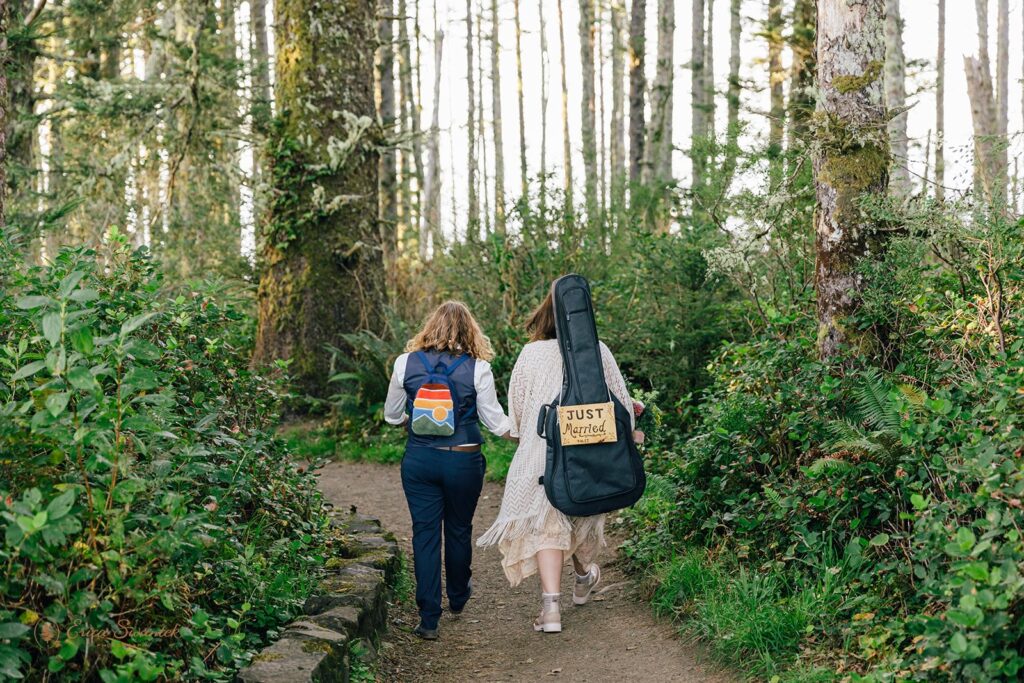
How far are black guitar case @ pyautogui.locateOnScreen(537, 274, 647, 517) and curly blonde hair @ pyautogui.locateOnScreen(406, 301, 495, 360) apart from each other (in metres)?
0.57

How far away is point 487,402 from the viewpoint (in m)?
5.79

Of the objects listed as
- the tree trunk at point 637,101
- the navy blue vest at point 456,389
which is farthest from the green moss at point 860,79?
the tree trunk at point 637,101

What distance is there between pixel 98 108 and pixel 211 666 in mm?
10223

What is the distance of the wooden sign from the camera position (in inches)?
213

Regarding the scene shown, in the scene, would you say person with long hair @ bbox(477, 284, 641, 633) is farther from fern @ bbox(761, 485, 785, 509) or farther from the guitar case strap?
fern @ bbox(761, 485, 785, 509)

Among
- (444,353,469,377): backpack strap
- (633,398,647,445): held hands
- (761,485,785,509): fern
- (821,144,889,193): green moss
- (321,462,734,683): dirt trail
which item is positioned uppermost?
(821,144,889,193): green moss

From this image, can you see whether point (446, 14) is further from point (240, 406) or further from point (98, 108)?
point (240, 406)

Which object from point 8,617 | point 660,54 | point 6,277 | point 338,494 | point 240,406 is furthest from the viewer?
point 660,54

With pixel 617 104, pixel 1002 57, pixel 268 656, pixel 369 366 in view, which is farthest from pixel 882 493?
pixel 617 104

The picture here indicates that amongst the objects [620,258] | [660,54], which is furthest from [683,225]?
[660,54]

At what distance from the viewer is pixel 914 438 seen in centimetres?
450

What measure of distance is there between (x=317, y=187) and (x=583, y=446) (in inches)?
279

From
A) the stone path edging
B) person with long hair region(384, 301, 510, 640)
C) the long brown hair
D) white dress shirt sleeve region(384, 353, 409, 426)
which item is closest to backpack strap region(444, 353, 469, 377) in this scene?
person with long hair region(384, 301, 510, 640)

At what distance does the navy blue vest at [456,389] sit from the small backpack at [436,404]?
20 millimetres
